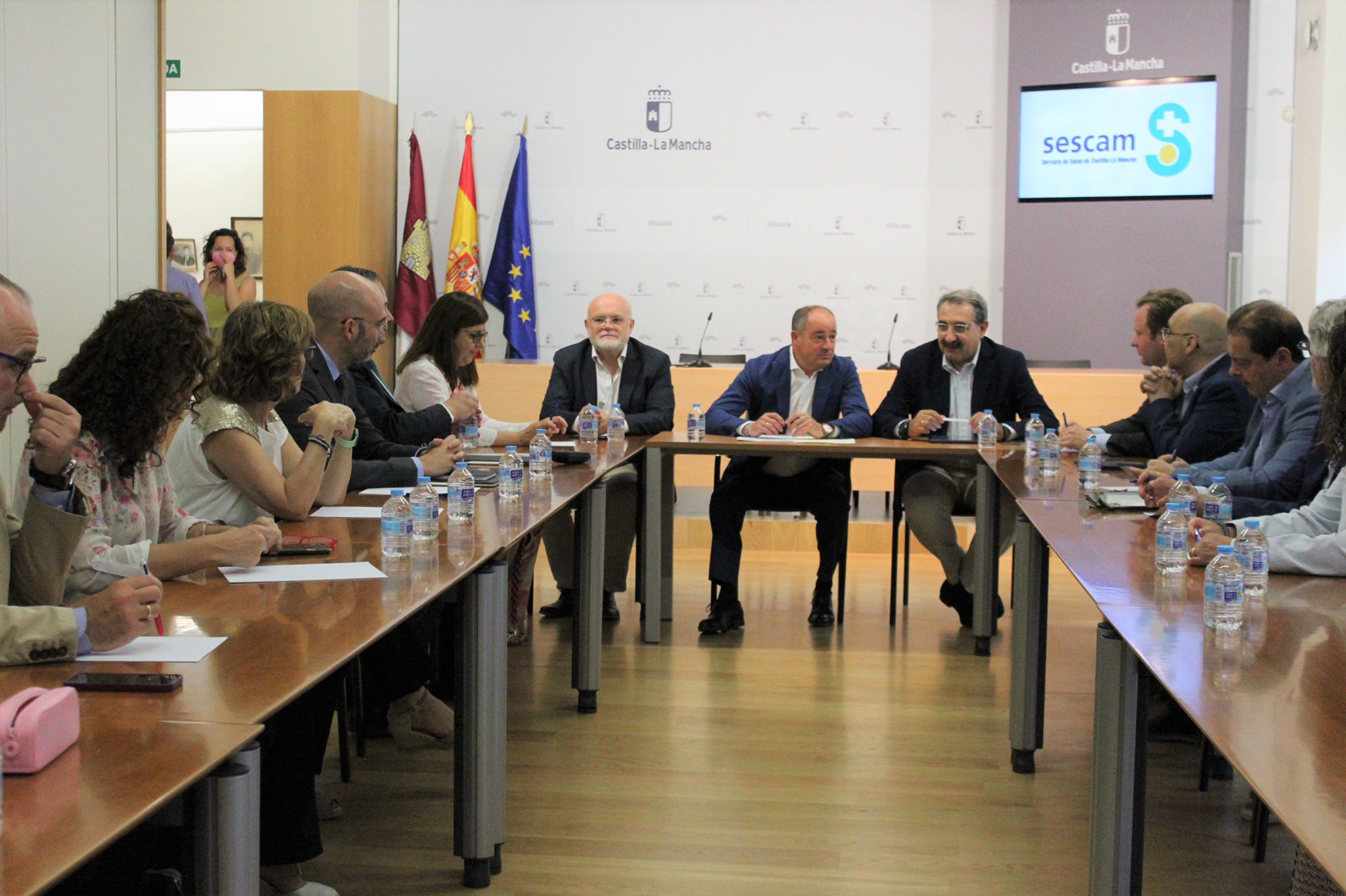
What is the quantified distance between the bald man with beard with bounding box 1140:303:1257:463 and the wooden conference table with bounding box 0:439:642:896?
2128 millimetres

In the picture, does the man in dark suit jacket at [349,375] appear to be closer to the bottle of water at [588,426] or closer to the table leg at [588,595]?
the table leg at [588,595]

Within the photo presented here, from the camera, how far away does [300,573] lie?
7.76 feet

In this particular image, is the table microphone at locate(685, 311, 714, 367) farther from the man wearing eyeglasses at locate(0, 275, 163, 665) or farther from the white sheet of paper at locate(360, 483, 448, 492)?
the man wearing eyeglasses at locate(0, 275, 163, 665)

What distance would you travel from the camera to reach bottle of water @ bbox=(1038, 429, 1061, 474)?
418 centimetres

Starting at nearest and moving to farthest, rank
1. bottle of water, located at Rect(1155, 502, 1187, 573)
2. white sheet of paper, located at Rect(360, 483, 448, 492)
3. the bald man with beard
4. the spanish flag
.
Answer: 1. bottle of water, located at Rect(1155, 502, 1187, 573)
2. white sheet of paper, located at Rect(360, 483, 448, 492)
3. the bald man with beard
4. the spanish flag

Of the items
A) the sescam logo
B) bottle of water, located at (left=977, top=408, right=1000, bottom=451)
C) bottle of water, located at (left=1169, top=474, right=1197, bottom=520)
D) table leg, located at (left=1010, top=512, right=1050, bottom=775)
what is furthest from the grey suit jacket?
the sescam logo

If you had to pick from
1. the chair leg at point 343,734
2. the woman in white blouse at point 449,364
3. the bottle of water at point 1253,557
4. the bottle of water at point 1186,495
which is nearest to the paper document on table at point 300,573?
the chair leg at point 343,734

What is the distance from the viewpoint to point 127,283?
4.11 metres

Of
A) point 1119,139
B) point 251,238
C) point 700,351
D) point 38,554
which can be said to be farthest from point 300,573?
point 1119,139

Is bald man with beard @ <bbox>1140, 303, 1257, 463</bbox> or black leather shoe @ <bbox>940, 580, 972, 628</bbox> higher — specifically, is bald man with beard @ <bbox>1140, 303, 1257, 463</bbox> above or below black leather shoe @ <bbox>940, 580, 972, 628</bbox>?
above

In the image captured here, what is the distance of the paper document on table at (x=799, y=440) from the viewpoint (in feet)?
16.2

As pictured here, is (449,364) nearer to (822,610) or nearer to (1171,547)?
(822,610)

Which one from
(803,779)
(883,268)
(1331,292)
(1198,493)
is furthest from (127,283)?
(1331,292)

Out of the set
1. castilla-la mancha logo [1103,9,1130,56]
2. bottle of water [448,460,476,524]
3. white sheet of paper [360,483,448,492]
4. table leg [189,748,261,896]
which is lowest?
table leg [189,748,261,896]
